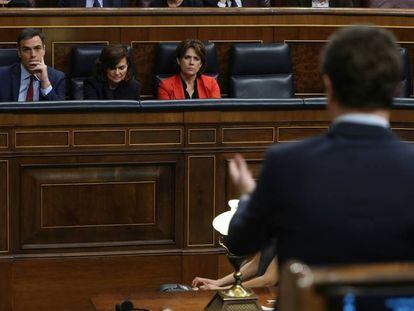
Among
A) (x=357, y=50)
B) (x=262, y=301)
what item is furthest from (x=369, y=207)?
(x=262, y=301)

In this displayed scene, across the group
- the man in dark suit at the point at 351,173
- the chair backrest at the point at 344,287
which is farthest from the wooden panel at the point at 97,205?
the chair backrest at the point at 344,287

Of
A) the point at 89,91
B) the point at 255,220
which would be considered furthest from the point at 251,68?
the point at 255,220

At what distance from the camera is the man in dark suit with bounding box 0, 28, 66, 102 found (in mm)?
6141

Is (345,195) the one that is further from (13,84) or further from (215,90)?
(215,90)

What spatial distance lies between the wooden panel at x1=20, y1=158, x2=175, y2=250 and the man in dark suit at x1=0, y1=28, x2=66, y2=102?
1.14 metres

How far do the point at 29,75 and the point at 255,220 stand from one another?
Answer: 14.4 ft

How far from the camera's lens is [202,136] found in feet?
17.1

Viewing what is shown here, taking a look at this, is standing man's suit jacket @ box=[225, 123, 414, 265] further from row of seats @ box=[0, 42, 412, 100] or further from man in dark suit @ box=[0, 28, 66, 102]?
row of seats @ box=[0, 42, 412, 100]

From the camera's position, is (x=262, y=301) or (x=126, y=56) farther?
(x=126, y=56)

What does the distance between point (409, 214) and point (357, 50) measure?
301 mm

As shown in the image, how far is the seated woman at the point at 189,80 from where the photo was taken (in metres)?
6.45

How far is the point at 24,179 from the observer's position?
509 cm

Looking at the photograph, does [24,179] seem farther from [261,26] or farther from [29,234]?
[261,26]

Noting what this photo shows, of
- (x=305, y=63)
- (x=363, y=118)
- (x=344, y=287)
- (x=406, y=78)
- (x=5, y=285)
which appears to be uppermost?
(x=305, y=63)
